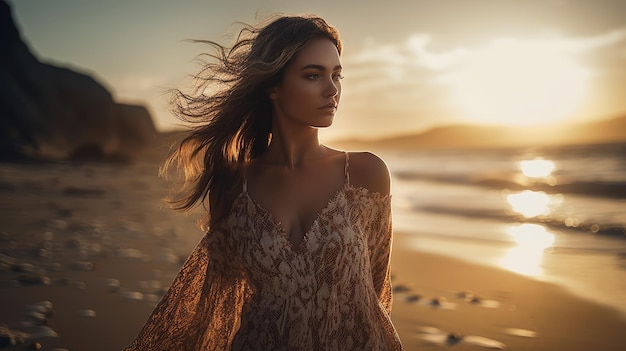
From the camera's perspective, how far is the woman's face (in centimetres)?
295

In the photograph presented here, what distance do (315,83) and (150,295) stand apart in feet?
10.7

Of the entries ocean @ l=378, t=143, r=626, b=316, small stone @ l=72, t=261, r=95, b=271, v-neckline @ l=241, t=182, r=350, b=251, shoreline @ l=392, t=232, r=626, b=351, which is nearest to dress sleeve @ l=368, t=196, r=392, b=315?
v-neckline @ l=241, t=182, r=350, b=251

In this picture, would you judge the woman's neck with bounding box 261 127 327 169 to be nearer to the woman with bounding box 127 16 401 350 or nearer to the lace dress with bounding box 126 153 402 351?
the woman with bounding box 127 16 401 350

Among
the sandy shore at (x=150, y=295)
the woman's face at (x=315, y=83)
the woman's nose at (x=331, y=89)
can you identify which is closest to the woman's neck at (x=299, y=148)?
the woman's face at (x=315, y=83)

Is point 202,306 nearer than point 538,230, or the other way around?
point 202,306

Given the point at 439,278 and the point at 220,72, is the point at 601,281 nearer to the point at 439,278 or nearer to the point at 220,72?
the point at 439,278

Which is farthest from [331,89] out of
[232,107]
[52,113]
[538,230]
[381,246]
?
[52,113]

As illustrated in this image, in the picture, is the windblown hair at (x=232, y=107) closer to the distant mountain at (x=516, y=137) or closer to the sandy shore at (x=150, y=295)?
the sandy shore at (x=150, y=295)

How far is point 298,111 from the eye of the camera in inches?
119

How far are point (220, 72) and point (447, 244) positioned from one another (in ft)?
22.2

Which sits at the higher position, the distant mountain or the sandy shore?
the distant mountain

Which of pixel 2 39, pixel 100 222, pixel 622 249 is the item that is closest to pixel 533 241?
pixel 622 249

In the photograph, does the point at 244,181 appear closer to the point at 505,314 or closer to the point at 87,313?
the point at 87,313

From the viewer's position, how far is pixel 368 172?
10.0ft
